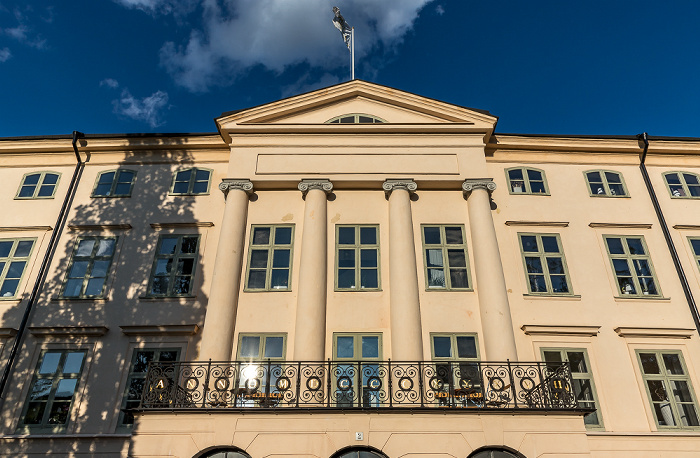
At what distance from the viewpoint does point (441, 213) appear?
1895 centimetres

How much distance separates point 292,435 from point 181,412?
2571 millimetres

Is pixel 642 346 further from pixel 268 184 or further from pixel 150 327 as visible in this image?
pixel 150 327

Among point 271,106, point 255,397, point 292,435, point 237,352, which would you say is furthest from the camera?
point 271,106

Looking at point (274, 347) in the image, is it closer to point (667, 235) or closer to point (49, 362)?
point (49, 362)

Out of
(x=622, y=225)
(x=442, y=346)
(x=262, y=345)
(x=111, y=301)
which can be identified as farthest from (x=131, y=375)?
(x=622, y=225)

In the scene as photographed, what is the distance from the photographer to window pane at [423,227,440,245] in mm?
18344

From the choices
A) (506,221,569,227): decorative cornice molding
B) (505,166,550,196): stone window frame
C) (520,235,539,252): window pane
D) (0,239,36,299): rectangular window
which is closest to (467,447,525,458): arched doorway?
(520,235,539,252): window pane

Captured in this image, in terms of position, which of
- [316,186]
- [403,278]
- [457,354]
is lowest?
[457,354]

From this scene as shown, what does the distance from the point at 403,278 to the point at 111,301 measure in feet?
30.6

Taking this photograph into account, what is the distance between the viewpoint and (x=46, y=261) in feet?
59.8

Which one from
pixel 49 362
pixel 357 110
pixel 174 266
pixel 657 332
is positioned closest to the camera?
pixel 49 362

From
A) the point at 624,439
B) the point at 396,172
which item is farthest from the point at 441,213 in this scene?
the point at 624,439

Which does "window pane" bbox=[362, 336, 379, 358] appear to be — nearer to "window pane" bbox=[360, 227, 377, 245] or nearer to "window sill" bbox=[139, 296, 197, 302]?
"window pane" bbox=[360, 227, 377, 245]

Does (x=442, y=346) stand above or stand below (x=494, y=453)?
above
